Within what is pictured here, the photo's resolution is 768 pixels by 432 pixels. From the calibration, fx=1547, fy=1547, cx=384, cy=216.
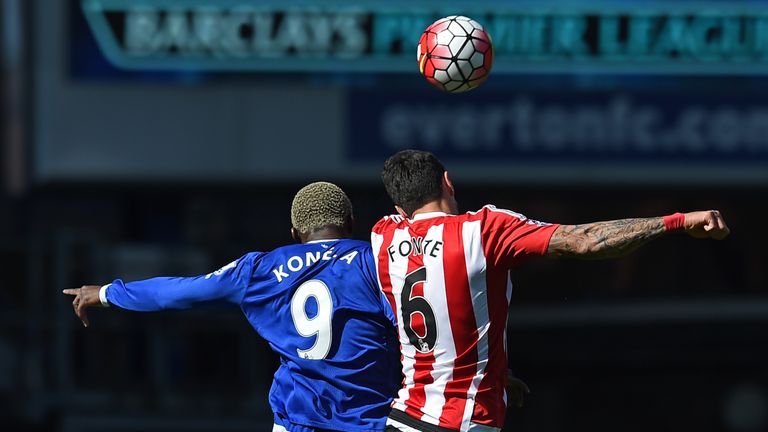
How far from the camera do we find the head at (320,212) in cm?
735

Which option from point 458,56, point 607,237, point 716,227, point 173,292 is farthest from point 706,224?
point 458,56

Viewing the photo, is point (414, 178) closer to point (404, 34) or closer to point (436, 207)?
point (436, 207)

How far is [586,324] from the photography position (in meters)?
20.0

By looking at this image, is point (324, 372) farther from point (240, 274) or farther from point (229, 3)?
point (229, 3)

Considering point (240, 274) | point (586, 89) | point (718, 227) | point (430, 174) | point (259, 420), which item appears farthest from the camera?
point (586, 89)

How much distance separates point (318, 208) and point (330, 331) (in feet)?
1.94

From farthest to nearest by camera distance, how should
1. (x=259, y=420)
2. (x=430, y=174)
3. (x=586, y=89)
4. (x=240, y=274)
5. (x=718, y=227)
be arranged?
1. (x=586, y=89)
2. (x=259, y=420)
3. (x=240, y=274)
4. (x=430, y=174)
5. (x=718, y=227)

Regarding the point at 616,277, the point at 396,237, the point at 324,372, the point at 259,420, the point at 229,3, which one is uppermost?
the point at 229,3

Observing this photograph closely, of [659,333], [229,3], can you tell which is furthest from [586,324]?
[229,3]

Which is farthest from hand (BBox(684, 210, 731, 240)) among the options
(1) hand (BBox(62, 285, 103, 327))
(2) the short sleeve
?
(1) hand (BBox(62, 285, 103, 327))

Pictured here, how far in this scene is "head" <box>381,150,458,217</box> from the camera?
22.5ft

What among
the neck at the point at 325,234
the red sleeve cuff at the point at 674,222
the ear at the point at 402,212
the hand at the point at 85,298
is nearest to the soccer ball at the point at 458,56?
the neck at the point at 325,234

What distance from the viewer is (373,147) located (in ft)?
64.1

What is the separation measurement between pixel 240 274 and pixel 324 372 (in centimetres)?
62
